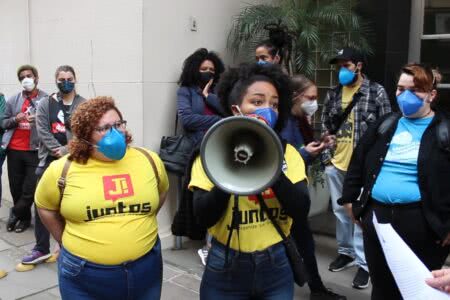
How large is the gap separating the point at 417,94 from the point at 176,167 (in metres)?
2.29

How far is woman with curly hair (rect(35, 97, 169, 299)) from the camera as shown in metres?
2.33

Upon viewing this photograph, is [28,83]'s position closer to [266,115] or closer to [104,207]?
[104,207]

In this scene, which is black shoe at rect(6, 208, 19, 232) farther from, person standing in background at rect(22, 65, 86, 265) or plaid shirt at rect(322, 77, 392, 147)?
plaid shirt at rect(322, 77, 392, 147)

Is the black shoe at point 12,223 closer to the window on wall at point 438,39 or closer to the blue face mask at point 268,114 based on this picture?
the blue face mask at point 268,114

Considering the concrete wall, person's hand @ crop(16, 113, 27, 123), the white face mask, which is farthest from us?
person's hand @ crop(16, 113, 27, 123)

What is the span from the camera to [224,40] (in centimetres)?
524

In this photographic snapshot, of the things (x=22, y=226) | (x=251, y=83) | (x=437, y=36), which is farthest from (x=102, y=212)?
(x=437, y=36)

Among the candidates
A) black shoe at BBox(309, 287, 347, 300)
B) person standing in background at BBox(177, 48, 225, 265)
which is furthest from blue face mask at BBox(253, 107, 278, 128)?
person standing in background at BBox(177, 48, 225, 265)

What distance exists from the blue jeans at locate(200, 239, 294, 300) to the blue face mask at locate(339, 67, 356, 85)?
240 centimetres

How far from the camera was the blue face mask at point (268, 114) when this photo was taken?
1.90m

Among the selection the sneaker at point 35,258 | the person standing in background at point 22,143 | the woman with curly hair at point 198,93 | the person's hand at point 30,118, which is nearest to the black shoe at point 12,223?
the person standing in background at point 22,143

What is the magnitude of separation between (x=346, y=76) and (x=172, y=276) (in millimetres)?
2373

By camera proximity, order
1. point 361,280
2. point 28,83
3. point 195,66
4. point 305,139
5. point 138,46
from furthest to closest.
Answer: point 28,83 < point 195,66 < point 138,46 < point 361,280 < point 305,139

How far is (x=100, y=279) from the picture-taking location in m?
2.31
